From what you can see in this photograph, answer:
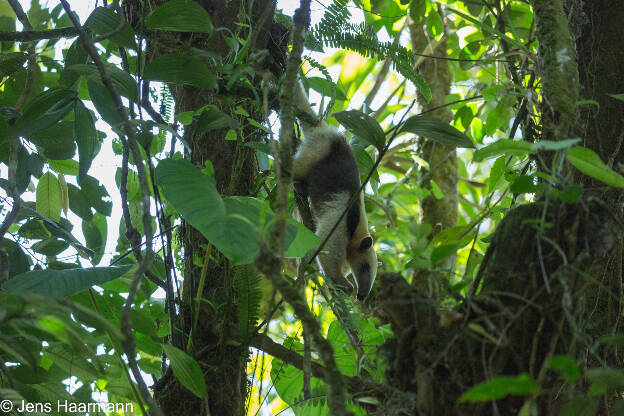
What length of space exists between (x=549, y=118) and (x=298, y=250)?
29.3 inches

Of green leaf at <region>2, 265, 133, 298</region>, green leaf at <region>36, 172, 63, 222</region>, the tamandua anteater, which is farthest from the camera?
the tamandua anteater

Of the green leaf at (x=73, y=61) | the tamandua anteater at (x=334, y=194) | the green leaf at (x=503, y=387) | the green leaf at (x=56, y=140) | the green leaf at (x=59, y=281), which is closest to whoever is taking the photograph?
the green leaf at (x=503, y=387)

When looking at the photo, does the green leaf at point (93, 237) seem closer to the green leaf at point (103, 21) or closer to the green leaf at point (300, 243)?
the green leaf at point (103, 21)

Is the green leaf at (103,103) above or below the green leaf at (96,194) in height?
below

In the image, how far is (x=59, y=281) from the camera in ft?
4.98

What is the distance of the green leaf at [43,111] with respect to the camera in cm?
189

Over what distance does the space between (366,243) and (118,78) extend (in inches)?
95.0

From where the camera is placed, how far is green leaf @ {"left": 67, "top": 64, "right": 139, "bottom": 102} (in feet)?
5.96

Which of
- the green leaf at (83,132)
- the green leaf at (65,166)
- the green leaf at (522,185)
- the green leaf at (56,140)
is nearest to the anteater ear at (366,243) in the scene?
the green leaf at (65,166)

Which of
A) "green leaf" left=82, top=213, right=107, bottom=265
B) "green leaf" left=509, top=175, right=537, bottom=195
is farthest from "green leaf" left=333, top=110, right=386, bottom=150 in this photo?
"green leaf" left=82, top=213, right=107, bottom=265

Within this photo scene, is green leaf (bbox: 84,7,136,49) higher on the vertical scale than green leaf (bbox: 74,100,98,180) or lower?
higher

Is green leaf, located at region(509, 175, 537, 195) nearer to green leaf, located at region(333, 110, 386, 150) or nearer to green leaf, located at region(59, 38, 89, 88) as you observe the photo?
green leaf, located at region(333, 110, 386, 150)

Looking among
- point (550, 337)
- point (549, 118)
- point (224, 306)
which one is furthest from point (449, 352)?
point (224, 306)

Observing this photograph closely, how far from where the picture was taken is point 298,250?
155 centimetres
